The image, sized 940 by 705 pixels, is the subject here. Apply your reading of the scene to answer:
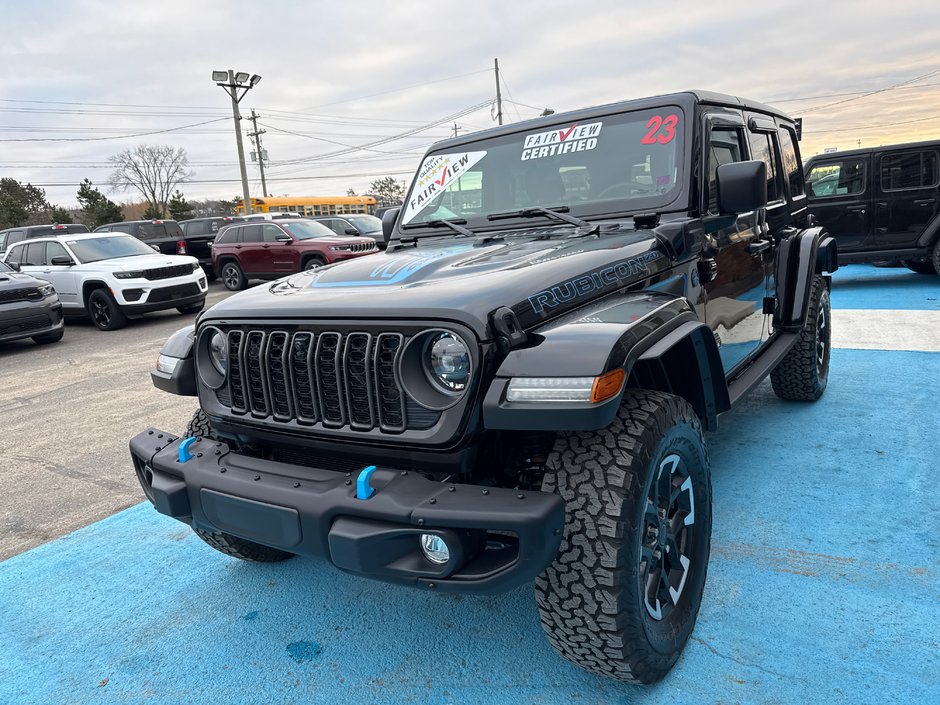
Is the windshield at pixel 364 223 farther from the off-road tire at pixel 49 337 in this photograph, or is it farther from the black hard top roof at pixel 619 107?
the black hard top roof at pixel 619 107

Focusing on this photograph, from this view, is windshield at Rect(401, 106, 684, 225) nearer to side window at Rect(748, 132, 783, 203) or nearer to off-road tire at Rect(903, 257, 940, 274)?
side window at Rect(748, 132, 783, 203)

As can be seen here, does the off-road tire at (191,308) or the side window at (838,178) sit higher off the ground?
the side window at (838,178)

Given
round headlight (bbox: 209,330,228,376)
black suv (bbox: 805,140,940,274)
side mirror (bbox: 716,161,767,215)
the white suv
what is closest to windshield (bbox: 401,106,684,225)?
side mirror (bbox: 716,161,767,215)

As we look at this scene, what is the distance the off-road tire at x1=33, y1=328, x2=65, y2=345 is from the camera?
9.88m

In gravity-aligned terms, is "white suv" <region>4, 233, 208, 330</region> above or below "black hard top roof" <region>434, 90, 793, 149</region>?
below

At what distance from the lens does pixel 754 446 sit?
4.00m

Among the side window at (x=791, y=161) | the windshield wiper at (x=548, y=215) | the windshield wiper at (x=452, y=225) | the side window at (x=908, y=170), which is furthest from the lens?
the side window at (x=908, y=170)

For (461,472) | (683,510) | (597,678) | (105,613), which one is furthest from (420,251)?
(105,613)

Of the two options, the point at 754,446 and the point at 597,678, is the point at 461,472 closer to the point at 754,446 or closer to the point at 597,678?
the point at 597,678

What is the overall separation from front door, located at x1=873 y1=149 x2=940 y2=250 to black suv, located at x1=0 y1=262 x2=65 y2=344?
11840 mm

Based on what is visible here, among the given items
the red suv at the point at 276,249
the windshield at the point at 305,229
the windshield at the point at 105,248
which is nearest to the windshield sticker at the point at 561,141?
the windshield at the point at 105,248

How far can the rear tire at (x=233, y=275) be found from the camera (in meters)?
15.8

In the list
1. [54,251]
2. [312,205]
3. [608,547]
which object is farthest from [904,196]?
[312,205]

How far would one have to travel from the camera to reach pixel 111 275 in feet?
36.0
